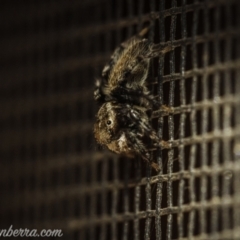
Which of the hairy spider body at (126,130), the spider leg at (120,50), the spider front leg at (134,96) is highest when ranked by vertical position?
the spider leg at (120,50)

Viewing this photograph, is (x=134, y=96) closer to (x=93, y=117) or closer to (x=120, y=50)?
(x=120, y=50)

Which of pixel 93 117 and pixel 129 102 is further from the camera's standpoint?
pixel 93 117

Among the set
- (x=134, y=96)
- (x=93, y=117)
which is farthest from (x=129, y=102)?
(x=93, y=117)

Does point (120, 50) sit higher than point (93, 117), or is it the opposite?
point (120, 50)

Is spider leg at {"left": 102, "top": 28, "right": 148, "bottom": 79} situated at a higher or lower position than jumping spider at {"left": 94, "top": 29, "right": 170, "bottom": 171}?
higher

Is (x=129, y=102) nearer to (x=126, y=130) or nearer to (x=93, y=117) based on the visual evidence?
(x=126, y=130)

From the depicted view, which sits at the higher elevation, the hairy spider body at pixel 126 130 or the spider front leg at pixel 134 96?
the spider front leg at pixel 134 96
